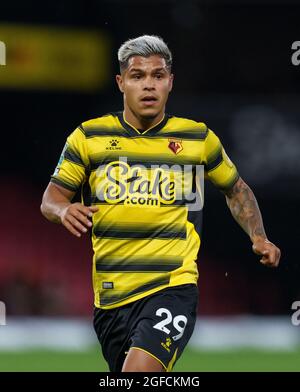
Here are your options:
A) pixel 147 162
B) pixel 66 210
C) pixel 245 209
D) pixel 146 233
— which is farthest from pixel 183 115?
pixel 66 210

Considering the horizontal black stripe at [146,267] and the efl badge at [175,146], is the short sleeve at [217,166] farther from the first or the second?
the horizontal black stripe at [146,267]

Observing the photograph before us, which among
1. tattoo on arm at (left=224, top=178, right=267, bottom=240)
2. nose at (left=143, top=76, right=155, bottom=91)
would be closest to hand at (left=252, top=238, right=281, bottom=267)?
tattoo on arm at (left=224, top=178, right=267, bottom=240)

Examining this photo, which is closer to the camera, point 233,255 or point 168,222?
point 168,222

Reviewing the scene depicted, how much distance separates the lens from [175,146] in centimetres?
741

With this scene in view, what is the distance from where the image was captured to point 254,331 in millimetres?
17516

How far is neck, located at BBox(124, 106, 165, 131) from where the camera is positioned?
7.43 meters

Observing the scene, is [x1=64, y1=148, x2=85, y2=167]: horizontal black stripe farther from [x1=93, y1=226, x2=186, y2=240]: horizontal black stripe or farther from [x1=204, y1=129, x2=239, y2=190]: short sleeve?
[x1=204, y1=129, x2=239, y2=190]: short sleeve

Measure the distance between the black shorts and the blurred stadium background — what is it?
8.92 meters

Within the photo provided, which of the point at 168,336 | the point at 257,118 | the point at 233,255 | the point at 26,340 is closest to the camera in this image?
the point at 168,336

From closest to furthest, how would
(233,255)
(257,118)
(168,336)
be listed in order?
(168,336) < (257,118) < (233,255)

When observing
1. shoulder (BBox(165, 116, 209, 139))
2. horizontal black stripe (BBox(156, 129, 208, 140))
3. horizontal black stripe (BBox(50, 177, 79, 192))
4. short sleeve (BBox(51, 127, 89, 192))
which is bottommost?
horizontal black stripe (BBox(50, 177, 79, 192))

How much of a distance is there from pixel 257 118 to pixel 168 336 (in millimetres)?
10974

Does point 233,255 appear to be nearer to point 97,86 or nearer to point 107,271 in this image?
point 97,86

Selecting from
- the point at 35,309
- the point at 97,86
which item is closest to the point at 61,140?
the point at 97,86
